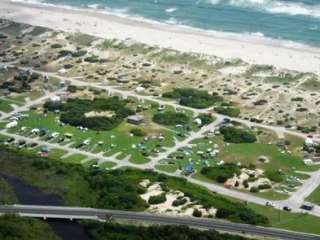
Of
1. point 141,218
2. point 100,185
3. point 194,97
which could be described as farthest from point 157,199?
point 194,97

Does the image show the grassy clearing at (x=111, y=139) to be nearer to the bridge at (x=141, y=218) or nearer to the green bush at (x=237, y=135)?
the green bush at (x=237, y=135)

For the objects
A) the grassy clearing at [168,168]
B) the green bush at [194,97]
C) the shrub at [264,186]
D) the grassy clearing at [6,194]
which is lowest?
the grassy clearing at [6,194]

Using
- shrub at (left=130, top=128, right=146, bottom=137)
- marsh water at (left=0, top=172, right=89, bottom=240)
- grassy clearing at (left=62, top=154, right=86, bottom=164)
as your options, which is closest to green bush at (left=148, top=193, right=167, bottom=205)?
marsh water at (left=0, top=172, right=89, bottom=240)

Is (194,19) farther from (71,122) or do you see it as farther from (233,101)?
(71,122)

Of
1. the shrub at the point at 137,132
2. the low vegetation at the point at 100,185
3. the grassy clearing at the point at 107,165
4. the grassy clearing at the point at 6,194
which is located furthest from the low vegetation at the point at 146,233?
the shrub at the point at 137,132

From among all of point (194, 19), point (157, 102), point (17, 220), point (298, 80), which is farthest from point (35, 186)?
point (194, 19)

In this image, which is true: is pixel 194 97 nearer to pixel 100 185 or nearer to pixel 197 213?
pixel 100 185
